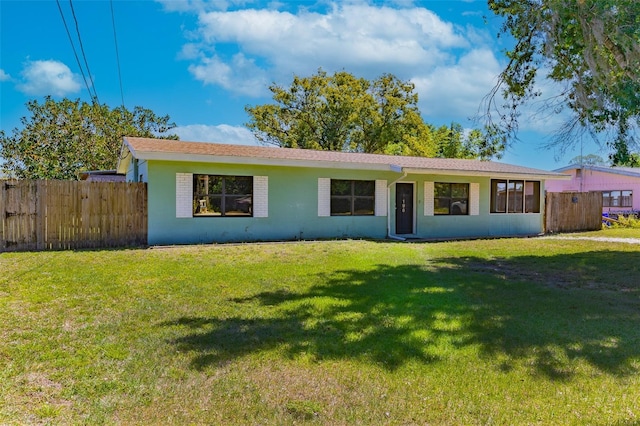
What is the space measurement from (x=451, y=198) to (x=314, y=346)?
12552 mm

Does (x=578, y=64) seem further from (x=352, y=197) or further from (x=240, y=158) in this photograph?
(x=240, y=158)

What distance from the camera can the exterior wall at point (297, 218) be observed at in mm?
11273

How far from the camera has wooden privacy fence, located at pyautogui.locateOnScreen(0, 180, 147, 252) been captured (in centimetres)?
983

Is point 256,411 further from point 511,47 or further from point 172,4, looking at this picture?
point 172,4

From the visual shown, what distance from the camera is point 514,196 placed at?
16.5 m

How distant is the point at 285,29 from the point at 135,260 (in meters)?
9.34

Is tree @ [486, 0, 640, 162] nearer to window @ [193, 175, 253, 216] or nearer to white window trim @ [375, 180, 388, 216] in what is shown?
white window trim @ [375, 180, 388, 216]

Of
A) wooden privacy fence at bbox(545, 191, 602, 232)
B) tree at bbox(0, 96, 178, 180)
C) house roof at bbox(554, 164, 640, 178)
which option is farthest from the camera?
house roof at bbox(554, 164, 640, 178)

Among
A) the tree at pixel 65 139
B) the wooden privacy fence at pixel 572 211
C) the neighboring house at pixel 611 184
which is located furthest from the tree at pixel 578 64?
the tree at pixel 65 139

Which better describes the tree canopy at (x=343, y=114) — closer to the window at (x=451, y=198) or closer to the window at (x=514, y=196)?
the window at (x=514, y=196)

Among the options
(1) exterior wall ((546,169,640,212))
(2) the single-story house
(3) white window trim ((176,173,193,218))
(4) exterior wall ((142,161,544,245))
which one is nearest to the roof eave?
(2) the single-story house

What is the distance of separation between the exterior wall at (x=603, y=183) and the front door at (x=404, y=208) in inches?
727

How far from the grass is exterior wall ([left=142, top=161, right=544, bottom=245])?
3.80 m

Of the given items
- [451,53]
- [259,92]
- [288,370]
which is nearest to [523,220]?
[451,53]
